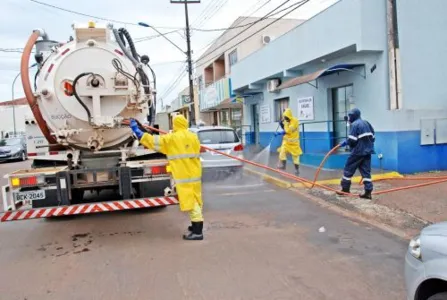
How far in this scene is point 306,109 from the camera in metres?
15.2

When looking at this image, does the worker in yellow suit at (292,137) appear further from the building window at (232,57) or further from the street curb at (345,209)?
the building window at (232,57)

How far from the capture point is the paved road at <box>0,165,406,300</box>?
4.18m

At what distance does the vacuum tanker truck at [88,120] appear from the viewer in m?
6.19

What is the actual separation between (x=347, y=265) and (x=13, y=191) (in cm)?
461

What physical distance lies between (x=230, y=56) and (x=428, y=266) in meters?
26.7

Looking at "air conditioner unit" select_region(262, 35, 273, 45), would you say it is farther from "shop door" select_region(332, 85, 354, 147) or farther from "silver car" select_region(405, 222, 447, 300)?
"silver car" select_region(405, 222, 447, 300)

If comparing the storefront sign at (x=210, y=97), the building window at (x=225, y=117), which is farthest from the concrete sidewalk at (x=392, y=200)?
the building window at (x=225, y=117)

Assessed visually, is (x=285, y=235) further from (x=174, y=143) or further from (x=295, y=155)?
(x=295, y=155)

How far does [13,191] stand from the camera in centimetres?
593

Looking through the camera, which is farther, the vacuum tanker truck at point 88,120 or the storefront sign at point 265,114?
the storefront sign at point 265,114

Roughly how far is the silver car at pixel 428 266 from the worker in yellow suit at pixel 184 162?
132 inches

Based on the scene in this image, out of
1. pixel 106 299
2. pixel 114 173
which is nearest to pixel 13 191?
pixel 114 173

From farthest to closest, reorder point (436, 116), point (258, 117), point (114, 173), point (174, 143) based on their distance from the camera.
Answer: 1. point (258, 117)
2. point (436, 116)
3. point (114, 173)
4. point (174, 143)

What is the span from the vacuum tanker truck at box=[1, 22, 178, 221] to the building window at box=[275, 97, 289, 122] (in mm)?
11587
